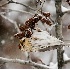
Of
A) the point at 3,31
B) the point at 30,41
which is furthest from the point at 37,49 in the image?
the point at 3,31

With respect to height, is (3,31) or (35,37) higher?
(3,31)

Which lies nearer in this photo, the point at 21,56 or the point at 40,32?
the point at 40,32

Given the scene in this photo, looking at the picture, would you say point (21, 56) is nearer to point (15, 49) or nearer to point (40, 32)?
point (15, 49)

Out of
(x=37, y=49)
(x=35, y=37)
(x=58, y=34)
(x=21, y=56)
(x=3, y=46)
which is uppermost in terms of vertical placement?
(x=3, y=46)

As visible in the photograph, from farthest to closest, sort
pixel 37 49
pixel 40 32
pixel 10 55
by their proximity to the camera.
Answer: pixel 10 55, pixel 40 32, pixel 37 49

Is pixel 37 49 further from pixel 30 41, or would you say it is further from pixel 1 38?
pixel 1 38

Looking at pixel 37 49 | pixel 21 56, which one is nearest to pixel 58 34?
pixel 37 49

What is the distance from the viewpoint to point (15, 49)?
8.42 meters

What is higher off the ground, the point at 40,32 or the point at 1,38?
the point at 1,38

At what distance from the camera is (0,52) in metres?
8.10

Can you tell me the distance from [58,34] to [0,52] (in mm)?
5737

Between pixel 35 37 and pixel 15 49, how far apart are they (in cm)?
635

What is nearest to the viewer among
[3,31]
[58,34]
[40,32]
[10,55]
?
[40,32]

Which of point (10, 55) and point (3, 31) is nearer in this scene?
point (10, 55)
